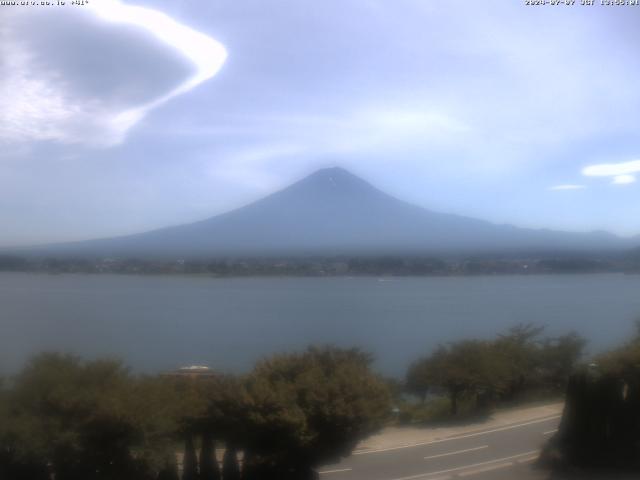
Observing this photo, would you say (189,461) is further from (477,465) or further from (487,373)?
(487,373)

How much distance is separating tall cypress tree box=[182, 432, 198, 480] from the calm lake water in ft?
4.72

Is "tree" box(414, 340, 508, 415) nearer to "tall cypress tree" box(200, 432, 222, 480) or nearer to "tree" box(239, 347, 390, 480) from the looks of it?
"tree" box(239, 347, 390, 480)

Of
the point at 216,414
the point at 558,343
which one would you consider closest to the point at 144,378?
the point at 216,414

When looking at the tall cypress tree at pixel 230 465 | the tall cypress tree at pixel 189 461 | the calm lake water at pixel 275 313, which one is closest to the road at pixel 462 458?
the tall cypress tree at pixel 230 465

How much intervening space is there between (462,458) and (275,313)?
1198 cm

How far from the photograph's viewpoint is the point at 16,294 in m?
13.4

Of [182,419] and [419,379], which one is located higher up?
[182,419]

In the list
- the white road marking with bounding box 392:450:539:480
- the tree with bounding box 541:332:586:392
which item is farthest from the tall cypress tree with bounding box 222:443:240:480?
the tree with bounding box 541:332:586:392

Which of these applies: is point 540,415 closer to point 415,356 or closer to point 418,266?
point 415,356

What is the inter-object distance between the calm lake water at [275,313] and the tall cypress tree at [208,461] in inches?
61.7

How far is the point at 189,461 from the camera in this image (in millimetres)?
7105

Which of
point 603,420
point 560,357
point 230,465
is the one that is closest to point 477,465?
point 603,420

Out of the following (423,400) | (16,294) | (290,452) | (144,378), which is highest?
(16,294)

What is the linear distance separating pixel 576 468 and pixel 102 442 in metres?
5.88
